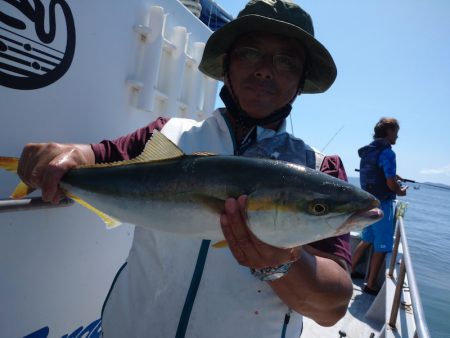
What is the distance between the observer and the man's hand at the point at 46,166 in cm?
204

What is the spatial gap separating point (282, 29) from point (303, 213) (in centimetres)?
132

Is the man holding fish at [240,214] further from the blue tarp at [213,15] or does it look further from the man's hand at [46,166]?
the blue tarp at [213,15]

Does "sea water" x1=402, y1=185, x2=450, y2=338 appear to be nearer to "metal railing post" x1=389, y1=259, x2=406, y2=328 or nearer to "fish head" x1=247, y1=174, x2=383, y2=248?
"metal railing post" x1=389, y1=259, x2=406, y2=328

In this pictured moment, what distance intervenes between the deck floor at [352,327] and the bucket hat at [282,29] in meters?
3.61

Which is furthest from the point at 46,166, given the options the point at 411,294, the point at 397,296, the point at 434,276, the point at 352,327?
the point at 434,276

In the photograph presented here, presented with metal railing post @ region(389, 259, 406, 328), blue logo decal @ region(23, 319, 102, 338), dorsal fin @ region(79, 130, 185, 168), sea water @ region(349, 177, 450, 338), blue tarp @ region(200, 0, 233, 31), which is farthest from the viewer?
sea water @ region(349, 177, 450, 338)

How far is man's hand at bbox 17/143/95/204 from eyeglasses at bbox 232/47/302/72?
132 centimetres

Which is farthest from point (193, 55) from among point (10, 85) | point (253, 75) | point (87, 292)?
point (87, 292)

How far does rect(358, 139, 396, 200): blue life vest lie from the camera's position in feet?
21.5

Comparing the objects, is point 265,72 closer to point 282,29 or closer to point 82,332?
point 282,29

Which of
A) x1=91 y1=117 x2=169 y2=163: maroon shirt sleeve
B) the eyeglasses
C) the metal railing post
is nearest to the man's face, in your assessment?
the eyeglasses

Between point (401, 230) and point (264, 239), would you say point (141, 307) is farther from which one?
point (401, 230)

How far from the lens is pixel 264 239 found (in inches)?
67.2

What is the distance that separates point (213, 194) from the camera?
1.79m
